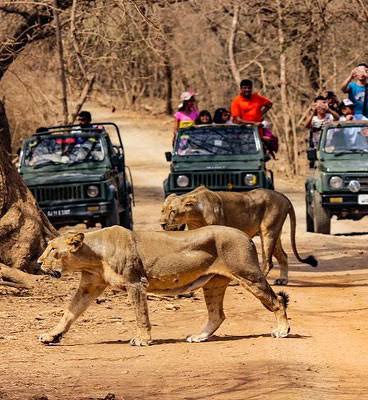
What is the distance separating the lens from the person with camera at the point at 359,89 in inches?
786

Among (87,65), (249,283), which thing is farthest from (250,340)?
(87,65)

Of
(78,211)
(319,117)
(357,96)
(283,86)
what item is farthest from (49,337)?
(283,86)

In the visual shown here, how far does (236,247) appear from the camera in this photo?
9672 mm

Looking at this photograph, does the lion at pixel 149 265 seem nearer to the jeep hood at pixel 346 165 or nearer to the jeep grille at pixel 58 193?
the jeep grille at pixel 58 193

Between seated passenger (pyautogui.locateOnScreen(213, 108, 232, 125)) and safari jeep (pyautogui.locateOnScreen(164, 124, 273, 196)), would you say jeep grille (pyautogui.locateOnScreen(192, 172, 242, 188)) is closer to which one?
safari jeep (pyautogui.locateOnScreen(164, 124, 273, 196))

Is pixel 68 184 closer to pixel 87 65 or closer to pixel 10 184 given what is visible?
pixel 10 184

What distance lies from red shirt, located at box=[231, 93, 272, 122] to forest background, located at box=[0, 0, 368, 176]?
168 centimetres

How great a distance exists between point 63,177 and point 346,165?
14.0ft

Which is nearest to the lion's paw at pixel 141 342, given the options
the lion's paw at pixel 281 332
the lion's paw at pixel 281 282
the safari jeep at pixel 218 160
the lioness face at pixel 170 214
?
the lion's paw at pixel 281 332

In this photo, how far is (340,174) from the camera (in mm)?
18844

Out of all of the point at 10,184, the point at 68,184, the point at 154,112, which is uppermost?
the point at 10,184

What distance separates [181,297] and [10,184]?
7.77 feet

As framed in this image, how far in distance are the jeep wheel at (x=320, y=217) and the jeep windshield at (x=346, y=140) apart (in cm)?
74

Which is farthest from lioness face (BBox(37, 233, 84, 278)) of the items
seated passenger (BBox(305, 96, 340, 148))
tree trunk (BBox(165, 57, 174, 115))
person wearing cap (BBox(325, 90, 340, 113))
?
tree trunk (BBox(165, 57, 174, 115))
